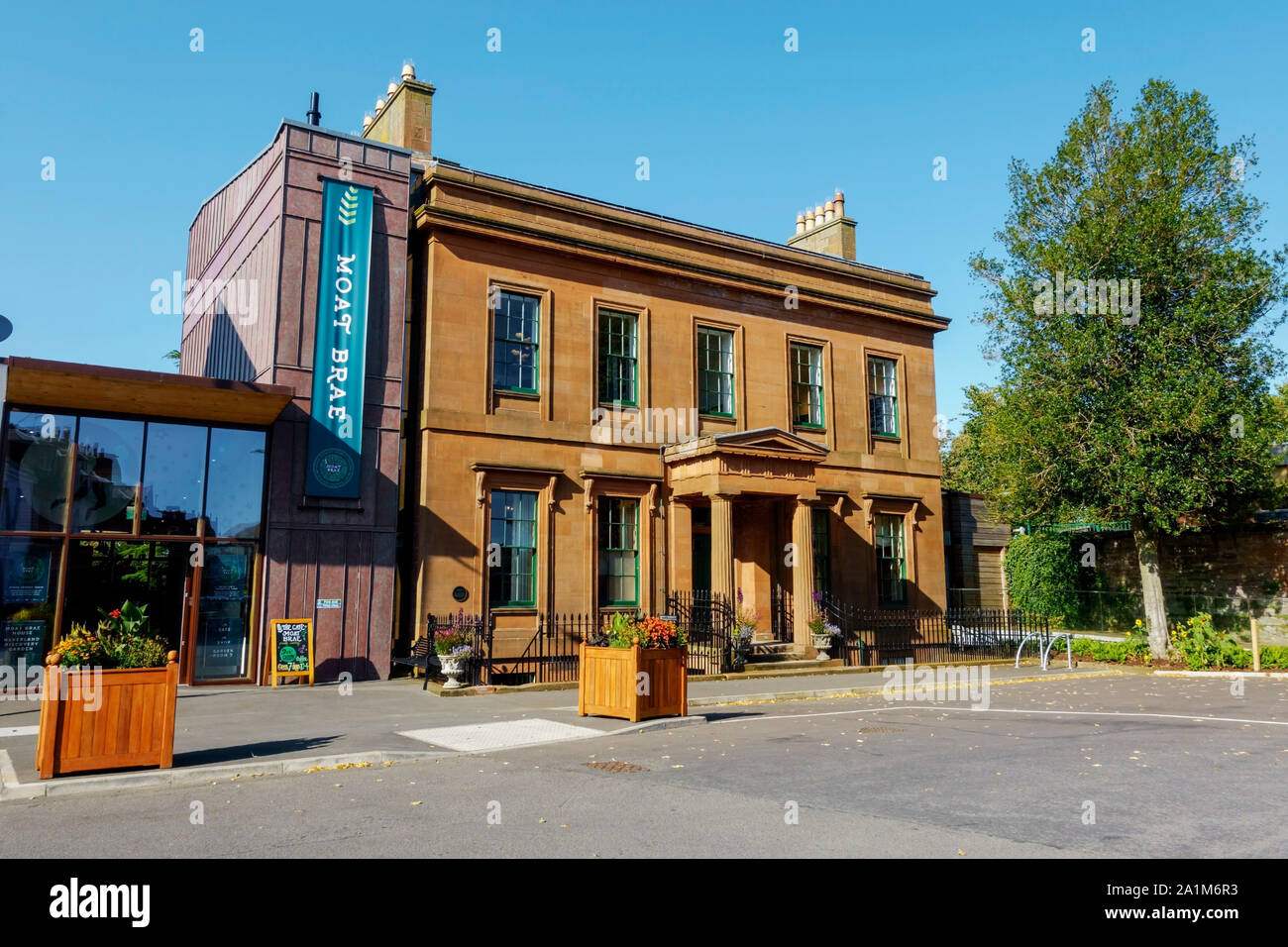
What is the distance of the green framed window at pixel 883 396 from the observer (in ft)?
89.1

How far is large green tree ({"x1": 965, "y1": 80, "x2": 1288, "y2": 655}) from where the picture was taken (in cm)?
2342

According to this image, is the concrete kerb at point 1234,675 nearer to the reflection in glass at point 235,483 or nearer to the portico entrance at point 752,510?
the portico entrance at point 752,510

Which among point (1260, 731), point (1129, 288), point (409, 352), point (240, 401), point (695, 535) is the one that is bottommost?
point (1260, 731)

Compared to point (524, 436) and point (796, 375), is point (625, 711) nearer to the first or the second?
point (524, 436)

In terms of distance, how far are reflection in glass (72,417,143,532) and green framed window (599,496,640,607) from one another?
386 inches

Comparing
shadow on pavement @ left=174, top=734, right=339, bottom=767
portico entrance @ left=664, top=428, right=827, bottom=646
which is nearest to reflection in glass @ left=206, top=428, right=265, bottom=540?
shadow on pavement @ left=174, top=734, right=339, bottom=767

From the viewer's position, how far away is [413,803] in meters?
7.92

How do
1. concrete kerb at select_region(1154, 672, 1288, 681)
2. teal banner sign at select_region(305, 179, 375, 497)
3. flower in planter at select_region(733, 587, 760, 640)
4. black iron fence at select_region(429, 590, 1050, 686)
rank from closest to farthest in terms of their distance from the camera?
teal banner sign at select_region(305, 179, 375, 497) → black iron fence at select_region(429, 590, 1050, 686) → flower in planter at select_region(733, 587, 760, 640) → concrete kerb at select_region(1154, 672, 1288, 681)

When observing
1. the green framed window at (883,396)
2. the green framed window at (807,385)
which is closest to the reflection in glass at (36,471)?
the green framed window at (807,385)

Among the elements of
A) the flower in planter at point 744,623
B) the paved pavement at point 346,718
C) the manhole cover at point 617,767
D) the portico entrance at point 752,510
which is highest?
the portico entrance at point 752,510

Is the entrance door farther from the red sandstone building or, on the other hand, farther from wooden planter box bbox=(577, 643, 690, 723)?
wooden planter box bbox=(577, 643, 690, 723)

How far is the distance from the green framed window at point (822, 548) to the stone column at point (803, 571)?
263cm
